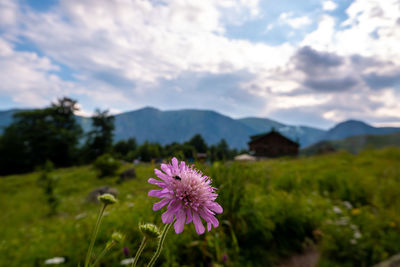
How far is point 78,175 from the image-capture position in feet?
54.2

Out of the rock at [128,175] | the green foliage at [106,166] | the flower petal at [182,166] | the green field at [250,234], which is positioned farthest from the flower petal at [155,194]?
the green foliage at [106,166]

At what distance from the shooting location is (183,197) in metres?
0.64

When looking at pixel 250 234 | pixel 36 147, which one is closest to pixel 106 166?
pixel 250 234

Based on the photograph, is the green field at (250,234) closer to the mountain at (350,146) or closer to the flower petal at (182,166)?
the flower petal at (182,166)

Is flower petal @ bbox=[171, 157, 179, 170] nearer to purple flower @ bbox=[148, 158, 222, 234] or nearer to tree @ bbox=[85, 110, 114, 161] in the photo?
purple flower @ bbox=[148, 158, 222, 234]

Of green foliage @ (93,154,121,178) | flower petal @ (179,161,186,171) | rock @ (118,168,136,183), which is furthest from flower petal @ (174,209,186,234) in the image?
green foliage @ (93,154,121,178)

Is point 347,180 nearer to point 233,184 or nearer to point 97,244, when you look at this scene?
point 233,184

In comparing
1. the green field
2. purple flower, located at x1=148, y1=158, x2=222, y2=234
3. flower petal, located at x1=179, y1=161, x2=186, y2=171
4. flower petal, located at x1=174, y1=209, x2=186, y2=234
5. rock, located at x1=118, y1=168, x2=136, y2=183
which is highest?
flower petal, located at x1=179, y1=161, x2=186, y2=171

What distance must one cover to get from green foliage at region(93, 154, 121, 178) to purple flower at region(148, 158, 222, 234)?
595 inches

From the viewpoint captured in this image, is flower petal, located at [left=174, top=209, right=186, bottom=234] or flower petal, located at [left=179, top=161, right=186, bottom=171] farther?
flower petal, located at [left=179, top=161, right=186, bottom=171]

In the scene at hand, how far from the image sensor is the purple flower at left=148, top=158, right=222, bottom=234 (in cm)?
62

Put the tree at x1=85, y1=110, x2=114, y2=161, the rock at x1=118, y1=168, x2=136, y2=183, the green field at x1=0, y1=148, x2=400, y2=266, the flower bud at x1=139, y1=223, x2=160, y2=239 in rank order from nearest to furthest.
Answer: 1. the flower bud at x1=139, y1=223, x2=160, y2=239
2. the green field at x1=0, y1=148, x2=400, y2=266
3. the rock at x1=118, y1=168, x2=136, y2=183
4. the tree at x1=85, y1=110, x2=114, y2=161

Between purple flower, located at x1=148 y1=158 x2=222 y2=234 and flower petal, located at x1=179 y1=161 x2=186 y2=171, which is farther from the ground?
flower petal, located at x1=179 y1=161 x2=186 y2=171

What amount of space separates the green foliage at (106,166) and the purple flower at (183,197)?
15.1 m
